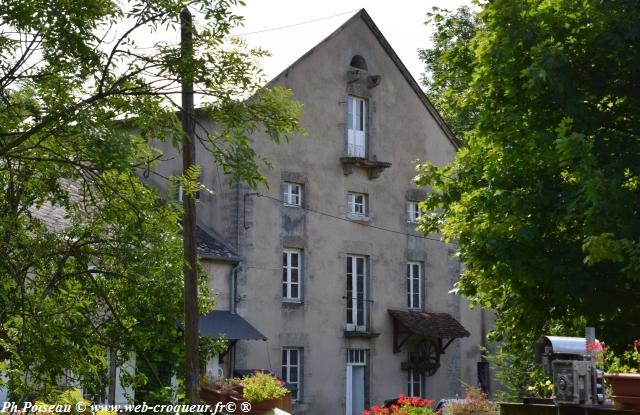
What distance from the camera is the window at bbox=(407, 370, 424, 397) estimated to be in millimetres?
32406

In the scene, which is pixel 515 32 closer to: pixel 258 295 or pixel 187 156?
pixel 187 156

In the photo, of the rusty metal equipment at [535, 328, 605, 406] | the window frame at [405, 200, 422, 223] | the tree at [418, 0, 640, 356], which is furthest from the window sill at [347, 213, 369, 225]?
the rusty metal equipment at [535, 328, 605, 406]

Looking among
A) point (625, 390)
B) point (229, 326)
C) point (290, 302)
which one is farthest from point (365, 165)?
point (625, 390)

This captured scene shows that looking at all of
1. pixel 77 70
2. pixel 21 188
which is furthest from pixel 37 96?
pixel 21 188

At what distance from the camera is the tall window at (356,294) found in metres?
31.3

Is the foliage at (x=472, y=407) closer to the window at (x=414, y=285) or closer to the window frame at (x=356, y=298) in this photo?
the window frame at (x=356, y=298)

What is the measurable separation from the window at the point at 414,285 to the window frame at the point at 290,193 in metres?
4.71

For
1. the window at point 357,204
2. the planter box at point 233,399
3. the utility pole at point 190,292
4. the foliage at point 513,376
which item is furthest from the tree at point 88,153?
the window at point 357,204

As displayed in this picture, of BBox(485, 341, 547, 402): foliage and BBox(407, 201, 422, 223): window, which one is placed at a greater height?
BBox(407, 201, 422, 223): window

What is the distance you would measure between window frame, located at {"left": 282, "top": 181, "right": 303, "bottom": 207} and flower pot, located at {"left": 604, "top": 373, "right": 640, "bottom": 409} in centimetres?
1820

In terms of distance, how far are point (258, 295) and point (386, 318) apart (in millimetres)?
4779

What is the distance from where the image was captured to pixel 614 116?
1702cm

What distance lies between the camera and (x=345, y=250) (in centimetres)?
3131

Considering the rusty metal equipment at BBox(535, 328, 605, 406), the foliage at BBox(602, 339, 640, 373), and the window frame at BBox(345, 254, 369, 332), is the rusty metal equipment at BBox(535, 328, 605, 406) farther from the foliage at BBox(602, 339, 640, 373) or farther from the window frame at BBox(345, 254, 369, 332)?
the window frame at BBox(345, 254, 369, 332)
